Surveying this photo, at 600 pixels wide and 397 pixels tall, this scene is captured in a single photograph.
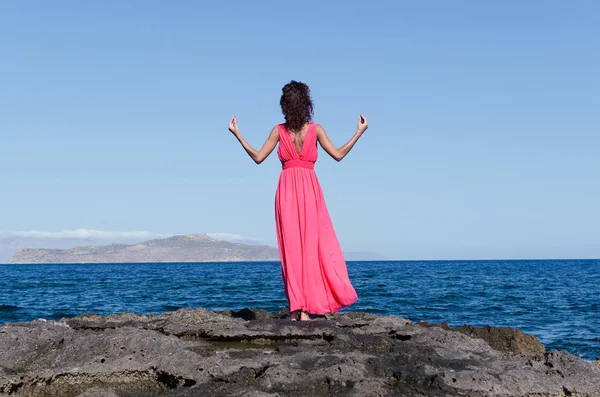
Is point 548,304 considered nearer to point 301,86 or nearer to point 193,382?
point 301,86

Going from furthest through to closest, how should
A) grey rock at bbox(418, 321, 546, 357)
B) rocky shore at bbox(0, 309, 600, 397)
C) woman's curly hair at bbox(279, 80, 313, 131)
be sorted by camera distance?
grey rock at bbox(418, 321, 546, 357) < woman's curly hair at bbox(279, 80, 313, 131) < rocky shore at bbox(0, 309, 600, 397)

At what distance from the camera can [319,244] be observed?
791cm

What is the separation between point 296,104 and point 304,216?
1334mm

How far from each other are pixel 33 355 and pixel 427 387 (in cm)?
344

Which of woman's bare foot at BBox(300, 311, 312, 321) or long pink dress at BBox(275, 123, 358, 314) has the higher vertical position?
long pink dress at BBox(275, 123, 358, 314)

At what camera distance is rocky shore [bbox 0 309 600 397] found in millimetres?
4887

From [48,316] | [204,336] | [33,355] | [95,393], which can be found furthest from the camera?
[48,316]

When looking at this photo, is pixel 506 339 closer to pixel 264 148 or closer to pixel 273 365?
pixel 264 148

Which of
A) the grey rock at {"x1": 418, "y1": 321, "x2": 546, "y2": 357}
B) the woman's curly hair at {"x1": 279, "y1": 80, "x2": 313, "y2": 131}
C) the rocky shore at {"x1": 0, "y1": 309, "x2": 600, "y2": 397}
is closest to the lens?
the rocky shore at {"x1": 0, "y1": 309, "x2": 600, "y2": 397}

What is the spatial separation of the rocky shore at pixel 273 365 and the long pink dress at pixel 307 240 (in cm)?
108

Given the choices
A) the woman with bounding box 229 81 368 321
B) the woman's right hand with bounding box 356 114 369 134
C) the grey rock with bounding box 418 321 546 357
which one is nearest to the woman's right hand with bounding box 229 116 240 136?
the woman with bounding box 229 81 368 321

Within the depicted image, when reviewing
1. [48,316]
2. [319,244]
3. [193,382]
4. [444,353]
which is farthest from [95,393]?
[48,316]

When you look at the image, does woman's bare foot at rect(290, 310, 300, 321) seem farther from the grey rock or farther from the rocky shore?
the grey rock

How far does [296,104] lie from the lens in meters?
7.75
